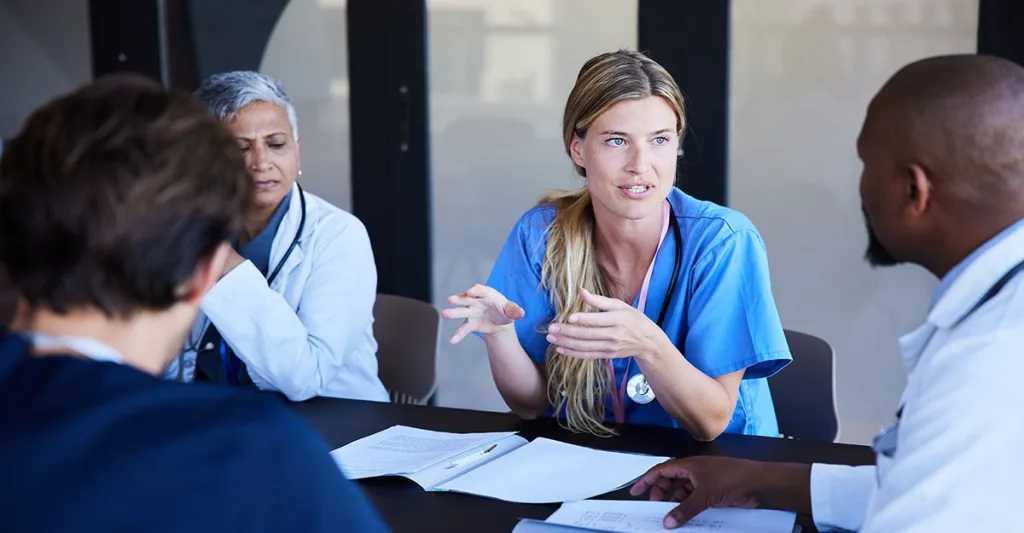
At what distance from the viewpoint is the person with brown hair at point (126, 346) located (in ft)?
2.48

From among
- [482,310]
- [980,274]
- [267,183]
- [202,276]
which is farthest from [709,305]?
[202,276]

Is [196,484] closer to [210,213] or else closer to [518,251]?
[210,213]

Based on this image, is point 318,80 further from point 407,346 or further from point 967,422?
point 967,422

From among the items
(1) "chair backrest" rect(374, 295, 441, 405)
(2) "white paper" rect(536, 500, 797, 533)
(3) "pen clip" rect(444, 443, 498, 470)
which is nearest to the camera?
(2) "white paper" rect(536, 500, 797, 533)

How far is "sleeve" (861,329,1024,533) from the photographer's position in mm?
983

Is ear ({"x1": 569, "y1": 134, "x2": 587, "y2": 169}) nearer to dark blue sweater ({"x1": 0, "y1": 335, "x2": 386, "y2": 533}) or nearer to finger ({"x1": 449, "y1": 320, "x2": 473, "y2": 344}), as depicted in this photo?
finger ({"x1": 449, "y1": 320, "x2": 473, "y2": 344})

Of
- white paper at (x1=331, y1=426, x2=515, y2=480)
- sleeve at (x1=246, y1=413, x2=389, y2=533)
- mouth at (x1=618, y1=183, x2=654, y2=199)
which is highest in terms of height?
mouth at (x1=618, y1=183, x2=654, y2=199)

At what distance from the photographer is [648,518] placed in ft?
4.78

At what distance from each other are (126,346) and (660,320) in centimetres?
137

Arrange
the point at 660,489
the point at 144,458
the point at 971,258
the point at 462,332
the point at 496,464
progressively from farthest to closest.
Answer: the point at 462,332 < the point at 496,464 < the point at 660,489 < the point at 971,258 < the point at 144,458

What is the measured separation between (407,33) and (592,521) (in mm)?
3177

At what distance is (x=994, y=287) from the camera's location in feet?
3.51

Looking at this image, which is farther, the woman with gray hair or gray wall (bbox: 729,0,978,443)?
gray wall (bbox: 729,0,978,443)

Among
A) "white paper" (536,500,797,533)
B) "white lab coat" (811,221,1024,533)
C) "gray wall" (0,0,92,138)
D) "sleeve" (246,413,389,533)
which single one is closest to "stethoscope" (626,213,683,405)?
"white paper" (536,500,797,533)
